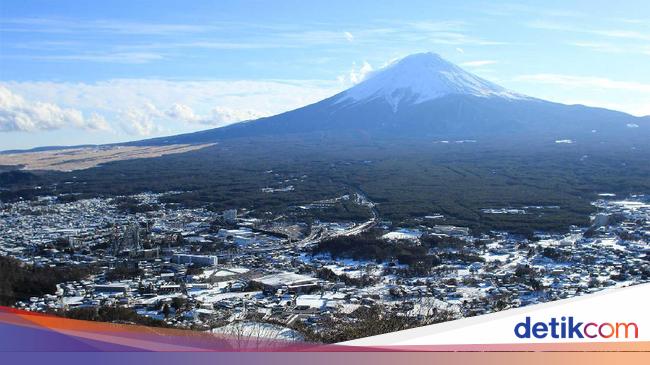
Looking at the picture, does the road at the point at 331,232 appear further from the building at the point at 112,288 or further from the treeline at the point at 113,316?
the treeline at the point at 113,316

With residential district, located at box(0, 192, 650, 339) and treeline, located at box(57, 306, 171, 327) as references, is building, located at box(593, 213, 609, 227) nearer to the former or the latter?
residential district, located at box(0, 192, 650, 339)

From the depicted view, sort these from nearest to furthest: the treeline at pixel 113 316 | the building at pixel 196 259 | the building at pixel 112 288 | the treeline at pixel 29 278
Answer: the treeline at pixel 113 316
the treeline at pixel 29 278
the building at pixel 112 288
the building at pixel 196 259

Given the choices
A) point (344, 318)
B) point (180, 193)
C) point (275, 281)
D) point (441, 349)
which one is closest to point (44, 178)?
point (180, 193)

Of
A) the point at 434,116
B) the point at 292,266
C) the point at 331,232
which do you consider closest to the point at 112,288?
the point at 292,266

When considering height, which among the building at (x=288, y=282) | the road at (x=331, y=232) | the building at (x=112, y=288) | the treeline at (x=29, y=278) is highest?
the treeline at (x=29, y=278)

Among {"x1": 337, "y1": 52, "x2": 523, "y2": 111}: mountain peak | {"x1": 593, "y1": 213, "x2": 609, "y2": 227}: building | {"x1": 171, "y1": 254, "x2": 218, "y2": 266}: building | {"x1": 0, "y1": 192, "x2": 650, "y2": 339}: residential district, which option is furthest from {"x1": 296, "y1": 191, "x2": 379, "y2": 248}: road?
{"x1": 337, "y1": 52, "x2": 523, "y2": 111}: mountain peak

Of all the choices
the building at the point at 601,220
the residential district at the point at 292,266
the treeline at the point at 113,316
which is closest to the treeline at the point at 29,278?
the residential district at the point at 292,266

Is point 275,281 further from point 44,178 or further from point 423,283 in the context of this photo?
point 44,178
